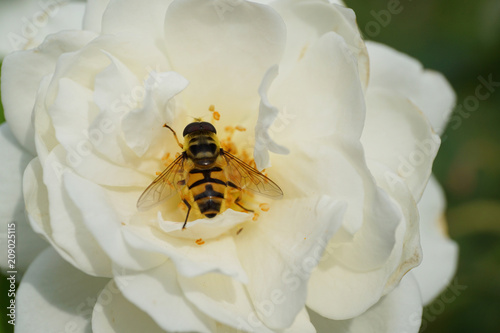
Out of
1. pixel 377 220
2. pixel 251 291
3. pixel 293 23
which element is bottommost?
pixel 251 291

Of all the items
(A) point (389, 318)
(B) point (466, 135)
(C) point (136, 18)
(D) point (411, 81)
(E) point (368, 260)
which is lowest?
(B) point (466, 135)

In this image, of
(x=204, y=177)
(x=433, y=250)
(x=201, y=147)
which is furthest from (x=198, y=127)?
(x=433, y=250)

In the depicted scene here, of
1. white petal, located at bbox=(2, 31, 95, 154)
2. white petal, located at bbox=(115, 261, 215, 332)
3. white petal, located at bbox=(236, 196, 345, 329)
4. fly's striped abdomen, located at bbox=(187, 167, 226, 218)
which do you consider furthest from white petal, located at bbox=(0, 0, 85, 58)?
white petal, located at bbox=(236, 196, 345, 329)

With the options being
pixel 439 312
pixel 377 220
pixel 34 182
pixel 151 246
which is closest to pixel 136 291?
pixel 151 246

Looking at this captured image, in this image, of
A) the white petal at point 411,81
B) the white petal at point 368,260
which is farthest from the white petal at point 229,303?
the white petal at point 411,81

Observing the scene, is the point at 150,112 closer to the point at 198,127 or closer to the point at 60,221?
the point at 198,127

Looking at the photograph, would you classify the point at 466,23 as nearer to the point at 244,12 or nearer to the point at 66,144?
the point at 244,12
